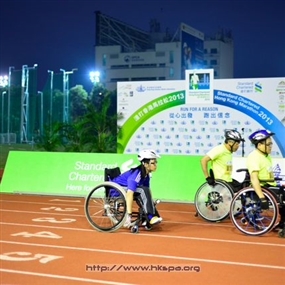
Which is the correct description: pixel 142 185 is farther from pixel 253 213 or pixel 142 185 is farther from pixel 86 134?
pixel 86 134

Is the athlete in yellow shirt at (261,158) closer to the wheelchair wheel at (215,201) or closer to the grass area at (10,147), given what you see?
the wheelchair wheel at (215,201)

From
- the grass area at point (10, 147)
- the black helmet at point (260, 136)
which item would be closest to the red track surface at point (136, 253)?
the black helmet at point (260, 136)

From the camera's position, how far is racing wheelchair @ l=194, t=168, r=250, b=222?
A: 28.9ft

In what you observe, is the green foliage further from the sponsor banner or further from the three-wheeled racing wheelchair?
the three-wheeled racing wheelchair

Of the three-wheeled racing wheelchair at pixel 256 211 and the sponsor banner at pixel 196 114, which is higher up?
the sponsor banner at pixel 196 114

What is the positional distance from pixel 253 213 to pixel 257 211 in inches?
2.7

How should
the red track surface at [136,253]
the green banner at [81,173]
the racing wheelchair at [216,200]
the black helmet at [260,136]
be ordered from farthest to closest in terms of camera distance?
the green banner at [81,173], the racing wheelchair at [216,200], the black helmet at [260,136], the red track surface at [136,253]

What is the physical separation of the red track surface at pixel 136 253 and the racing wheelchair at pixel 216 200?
0.17 m

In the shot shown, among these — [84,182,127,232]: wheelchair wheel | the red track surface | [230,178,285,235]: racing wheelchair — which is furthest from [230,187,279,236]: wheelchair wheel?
[84,182,127,232]: wheelchair wheel

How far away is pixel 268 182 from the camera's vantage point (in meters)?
8.04

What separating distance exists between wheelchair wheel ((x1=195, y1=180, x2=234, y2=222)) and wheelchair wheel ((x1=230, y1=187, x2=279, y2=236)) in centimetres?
80

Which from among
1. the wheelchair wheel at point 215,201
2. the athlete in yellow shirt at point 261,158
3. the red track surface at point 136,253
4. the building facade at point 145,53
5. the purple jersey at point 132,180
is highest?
the building facade at point 145,53

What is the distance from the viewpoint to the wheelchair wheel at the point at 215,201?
8.84 metres

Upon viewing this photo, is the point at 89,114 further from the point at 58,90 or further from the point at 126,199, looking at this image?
the point at 58,90
